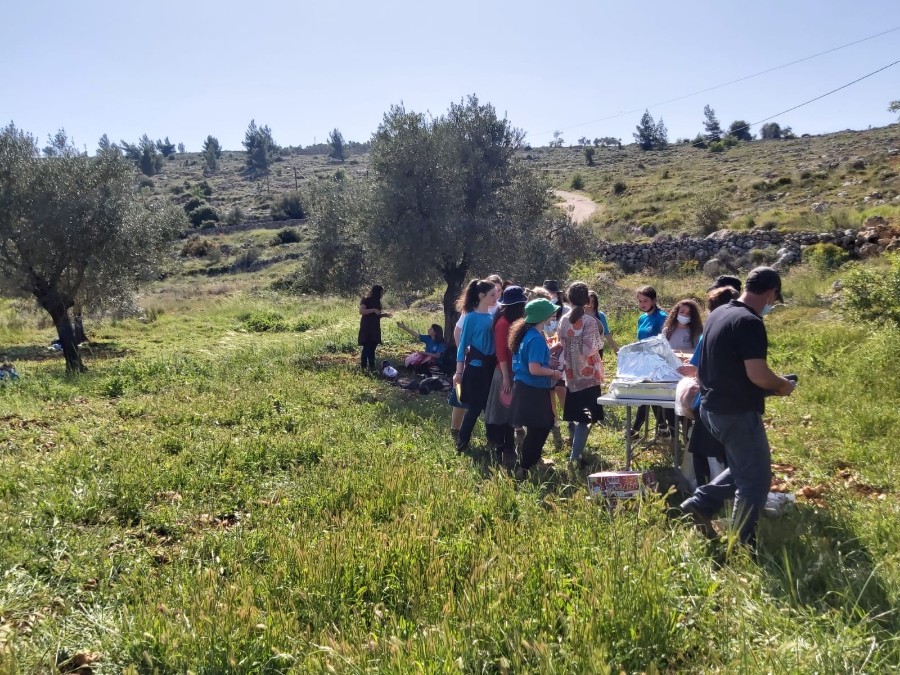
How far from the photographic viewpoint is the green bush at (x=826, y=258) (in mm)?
18562

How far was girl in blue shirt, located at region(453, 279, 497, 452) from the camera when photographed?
21.0 feet

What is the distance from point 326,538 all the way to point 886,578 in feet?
10.2

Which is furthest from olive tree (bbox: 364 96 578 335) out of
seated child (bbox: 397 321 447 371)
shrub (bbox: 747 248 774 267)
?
shrub (bbox: 747 248 774 267)

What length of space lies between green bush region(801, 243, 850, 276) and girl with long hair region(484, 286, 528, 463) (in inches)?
631

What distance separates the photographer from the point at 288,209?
58562mm

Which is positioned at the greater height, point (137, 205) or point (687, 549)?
point (137, 205)

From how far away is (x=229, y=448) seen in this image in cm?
639

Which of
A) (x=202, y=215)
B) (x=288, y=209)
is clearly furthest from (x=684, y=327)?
(x=202, y=215)

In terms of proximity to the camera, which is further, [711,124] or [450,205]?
[711,124]

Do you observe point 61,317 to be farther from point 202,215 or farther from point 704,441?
point 202,215

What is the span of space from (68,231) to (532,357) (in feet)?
41.8

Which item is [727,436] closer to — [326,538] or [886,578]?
[886,578]

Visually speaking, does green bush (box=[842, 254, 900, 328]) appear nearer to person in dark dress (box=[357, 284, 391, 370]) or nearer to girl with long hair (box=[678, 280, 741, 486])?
girl with long hair (box=[678, 280, 741, 486])

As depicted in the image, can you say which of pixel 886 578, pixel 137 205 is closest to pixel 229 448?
pixel 886 578
